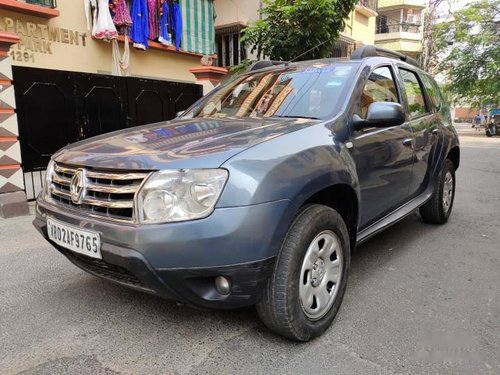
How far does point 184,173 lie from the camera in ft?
6.80

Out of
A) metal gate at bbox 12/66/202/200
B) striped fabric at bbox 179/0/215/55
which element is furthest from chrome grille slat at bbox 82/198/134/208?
striped fabric at bbox 179/0/215/55

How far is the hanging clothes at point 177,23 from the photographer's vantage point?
34.3 ft

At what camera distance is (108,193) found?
223 cm

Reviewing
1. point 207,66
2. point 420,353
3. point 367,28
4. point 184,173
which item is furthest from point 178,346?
point 367,28

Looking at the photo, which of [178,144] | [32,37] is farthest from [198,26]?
[178,144]

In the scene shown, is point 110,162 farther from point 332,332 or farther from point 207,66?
point 207,66

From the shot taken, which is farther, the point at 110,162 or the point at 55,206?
the point at 55,206

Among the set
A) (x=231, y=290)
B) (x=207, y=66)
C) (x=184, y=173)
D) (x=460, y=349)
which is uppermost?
(x=207, y=66)

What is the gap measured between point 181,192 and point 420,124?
2.77 m

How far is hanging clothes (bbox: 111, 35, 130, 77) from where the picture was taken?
367 inches

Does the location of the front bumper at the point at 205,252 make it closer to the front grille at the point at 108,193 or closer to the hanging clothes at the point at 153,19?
the front grille at the point at 108,193

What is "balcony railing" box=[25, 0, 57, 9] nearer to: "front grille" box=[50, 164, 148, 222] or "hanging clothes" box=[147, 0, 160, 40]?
"hanging clothes" box=[147, 0, 160, 40]

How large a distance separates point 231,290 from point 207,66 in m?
6.53

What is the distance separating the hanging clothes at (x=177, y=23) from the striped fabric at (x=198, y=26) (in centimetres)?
20
